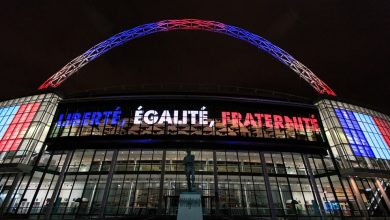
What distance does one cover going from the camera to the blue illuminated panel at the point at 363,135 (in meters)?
41.5

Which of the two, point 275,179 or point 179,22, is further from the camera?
point 179,22

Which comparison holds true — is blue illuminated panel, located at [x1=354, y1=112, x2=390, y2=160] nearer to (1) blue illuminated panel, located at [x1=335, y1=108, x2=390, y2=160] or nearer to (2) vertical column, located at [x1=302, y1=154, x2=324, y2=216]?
(1) blue illuminated panel, located at [x1=335, y1=108, x2=390, y2=160]

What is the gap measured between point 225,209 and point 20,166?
104ft

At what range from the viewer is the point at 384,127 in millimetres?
48312

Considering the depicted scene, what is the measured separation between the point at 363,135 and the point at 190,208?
4120 centimetres

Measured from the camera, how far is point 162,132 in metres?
41.0

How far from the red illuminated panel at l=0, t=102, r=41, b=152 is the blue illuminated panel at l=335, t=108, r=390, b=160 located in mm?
56175

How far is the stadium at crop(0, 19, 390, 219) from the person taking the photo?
3544cm

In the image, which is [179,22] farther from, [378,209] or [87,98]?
[378,209]

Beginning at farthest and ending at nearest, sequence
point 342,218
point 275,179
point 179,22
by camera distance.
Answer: point 179,22
point 275,179
point 342,218

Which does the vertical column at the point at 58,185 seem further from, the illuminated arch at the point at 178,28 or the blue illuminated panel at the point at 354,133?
the blue illuminated panel at the point at 354,133

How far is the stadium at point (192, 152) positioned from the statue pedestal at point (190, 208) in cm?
1659

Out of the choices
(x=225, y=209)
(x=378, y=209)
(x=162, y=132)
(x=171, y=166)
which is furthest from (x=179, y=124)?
(x=378, y=209)

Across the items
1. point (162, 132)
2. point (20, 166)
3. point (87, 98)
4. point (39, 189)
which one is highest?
point (87, 98)
